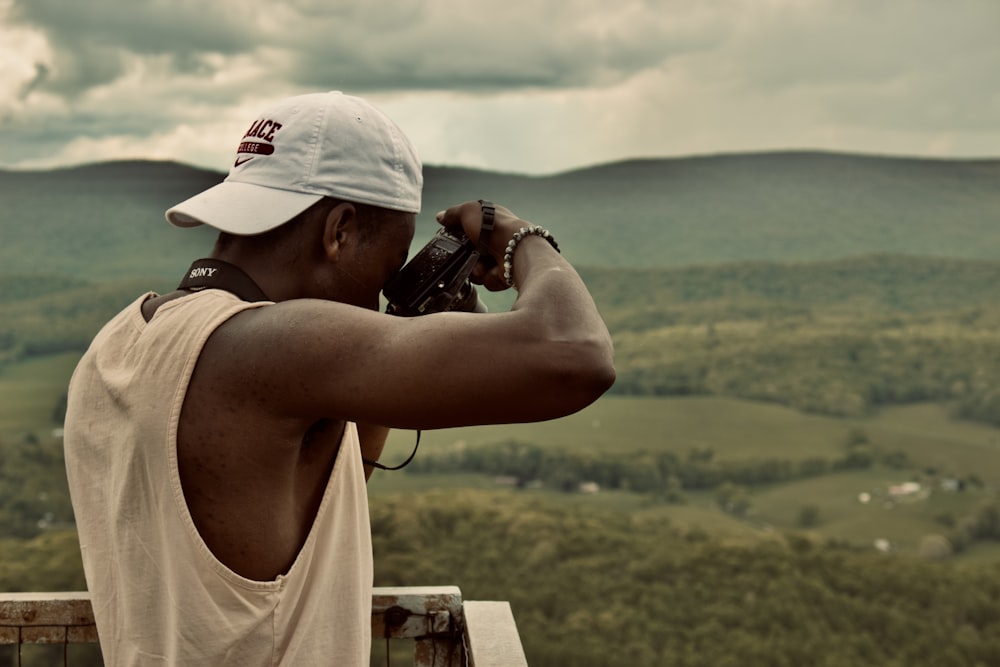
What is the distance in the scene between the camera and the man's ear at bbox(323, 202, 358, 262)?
1.76m

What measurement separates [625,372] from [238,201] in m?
42.0

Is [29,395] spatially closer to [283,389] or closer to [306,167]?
[306,167]

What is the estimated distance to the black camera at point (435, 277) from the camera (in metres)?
1.91

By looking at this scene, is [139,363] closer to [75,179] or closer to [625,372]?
[75,179]

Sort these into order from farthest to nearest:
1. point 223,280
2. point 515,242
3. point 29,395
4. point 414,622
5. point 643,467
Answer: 1. point 643,467
2. point 29,395
3. point 414,622
4. point 515,242
5. point 223,280

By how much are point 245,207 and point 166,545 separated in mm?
539

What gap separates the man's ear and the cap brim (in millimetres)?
41

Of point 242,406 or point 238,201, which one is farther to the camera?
point 238,201

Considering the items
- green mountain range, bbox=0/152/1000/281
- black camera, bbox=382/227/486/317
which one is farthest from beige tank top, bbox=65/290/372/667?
green mountain range, bbox=0/152/1000/281

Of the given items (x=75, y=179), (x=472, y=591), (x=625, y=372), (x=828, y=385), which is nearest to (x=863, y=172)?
(x=828, y=385)

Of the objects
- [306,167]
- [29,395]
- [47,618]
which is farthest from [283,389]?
[29,395]

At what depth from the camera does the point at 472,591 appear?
2986 cm

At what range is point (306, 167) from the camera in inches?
68.7

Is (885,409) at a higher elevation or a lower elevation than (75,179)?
lower
